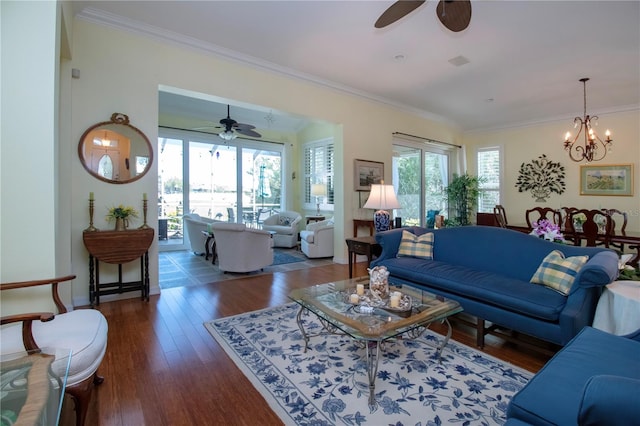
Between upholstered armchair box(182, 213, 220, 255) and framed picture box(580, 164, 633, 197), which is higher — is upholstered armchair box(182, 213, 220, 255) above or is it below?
below

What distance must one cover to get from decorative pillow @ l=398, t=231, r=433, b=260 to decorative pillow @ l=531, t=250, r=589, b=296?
1092 millimetres

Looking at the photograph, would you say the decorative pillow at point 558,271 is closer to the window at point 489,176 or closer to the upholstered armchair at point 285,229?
the upholstered armchair at point 285,229

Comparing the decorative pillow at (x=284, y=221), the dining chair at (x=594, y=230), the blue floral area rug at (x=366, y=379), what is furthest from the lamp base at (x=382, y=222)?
the decorative pillow at (x=284, y=221)

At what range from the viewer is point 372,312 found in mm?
2070

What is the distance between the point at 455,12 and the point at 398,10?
423 millimetres

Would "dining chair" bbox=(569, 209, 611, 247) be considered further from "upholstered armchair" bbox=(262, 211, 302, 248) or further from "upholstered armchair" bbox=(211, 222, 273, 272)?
"upholstered armchair" bbox=(262, 211, 302, 248)

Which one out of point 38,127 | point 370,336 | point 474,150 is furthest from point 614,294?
point 474,150

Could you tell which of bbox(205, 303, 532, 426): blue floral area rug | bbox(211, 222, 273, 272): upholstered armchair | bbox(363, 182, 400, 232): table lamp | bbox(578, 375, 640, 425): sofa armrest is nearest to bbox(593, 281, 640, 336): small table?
bbox(205, 303, 532, 426): blue floral area rug

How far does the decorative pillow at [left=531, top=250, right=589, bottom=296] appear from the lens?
2219mm

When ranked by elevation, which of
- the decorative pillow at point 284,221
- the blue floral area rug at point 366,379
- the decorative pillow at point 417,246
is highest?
the decorative pillow at point 284,221

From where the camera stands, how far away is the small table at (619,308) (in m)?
1.87

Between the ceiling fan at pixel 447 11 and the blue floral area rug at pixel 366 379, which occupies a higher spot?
the ceiling fan at pixel 447 11

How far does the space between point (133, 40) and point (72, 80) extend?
789 mm

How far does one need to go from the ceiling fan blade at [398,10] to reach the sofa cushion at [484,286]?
225 centimetres
